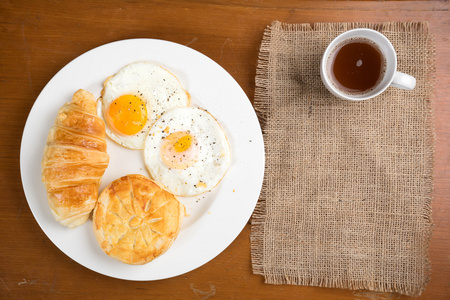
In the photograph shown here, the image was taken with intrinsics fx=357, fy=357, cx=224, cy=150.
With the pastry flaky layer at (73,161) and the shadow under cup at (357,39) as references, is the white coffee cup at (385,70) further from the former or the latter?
the pastry flaky layer at (73,161)

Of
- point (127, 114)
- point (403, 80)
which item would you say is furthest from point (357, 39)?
point (127, 114)

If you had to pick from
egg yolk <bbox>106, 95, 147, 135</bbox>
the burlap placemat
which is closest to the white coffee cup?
the burlap placemat

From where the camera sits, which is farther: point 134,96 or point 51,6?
point 51,6

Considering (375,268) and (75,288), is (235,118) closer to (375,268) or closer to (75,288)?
(375,268)

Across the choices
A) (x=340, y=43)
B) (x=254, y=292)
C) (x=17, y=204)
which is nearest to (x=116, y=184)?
(x=17, y=204)

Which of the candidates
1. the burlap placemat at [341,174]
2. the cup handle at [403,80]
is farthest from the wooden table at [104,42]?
the cup handle at [403,80]
